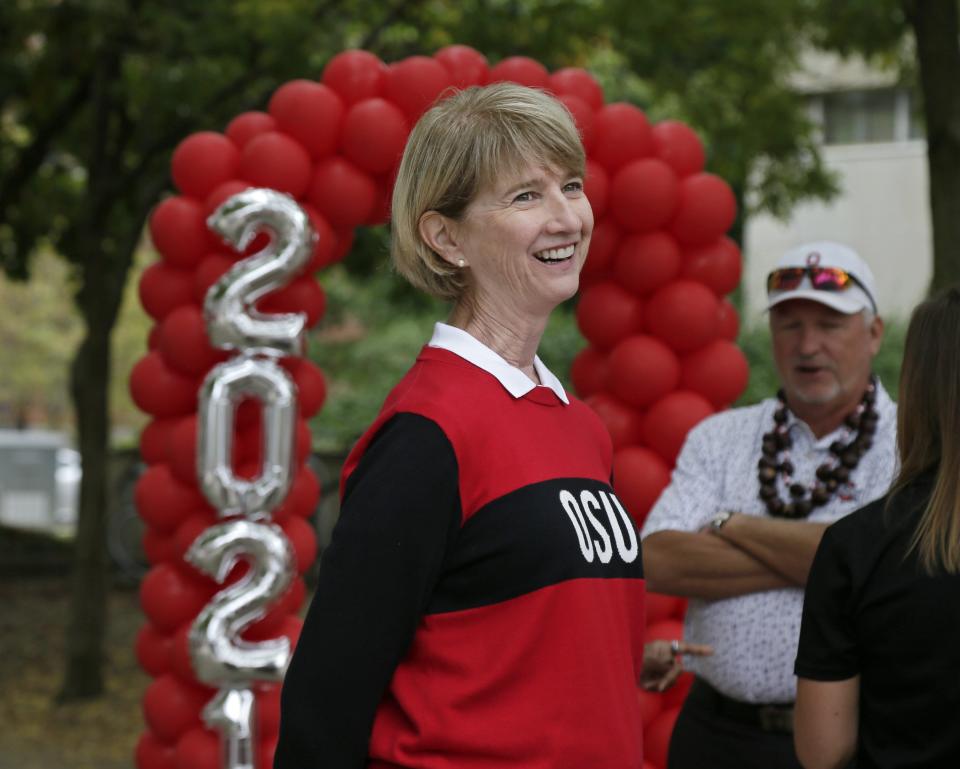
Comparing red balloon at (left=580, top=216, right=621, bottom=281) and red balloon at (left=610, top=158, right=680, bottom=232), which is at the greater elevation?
red balloon at (left=610, top=158, right=680, bottom=232)

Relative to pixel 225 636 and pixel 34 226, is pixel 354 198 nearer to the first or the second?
pixel 225 636

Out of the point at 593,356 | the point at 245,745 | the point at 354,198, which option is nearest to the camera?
the point at 245,745

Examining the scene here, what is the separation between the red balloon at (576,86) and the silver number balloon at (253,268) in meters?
1.13

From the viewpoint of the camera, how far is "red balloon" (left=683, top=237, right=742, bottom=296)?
5113mm

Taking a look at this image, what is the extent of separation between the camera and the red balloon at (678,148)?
514 cm

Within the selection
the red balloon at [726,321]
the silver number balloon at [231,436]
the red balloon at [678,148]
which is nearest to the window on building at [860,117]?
the red balloon at [678,148]

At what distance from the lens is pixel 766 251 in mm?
22250

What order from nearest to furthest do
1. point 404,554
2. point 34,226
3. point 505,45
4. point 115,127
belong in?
point 404,554 → point 505,45 → point 115,127 → point 34,226

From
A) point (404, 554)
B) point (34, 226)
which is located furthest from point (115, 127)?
point (404, 554)

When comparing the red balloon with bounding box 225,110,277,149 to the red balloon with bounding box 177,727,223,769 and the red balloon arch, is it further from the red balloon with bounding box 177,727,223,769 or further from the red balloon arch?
the red balloon with bounding box 177,727,223,769

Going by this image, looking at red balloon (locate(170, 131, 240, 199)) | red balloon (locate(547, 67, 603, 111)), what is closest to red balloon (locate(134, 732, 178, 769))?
red balloon (locate(170, 131, 240, 199))

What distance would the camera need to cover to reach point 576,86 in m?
5.11

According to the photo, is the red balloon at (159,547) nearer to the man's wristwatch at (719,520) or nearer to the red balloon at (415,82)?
the red balloon at (415,82)

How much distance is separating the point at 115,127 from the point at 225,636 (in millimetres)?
6008
